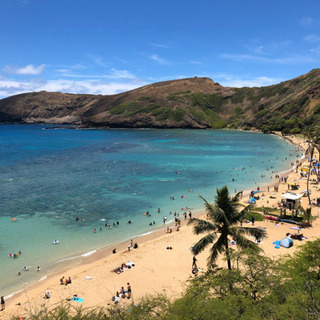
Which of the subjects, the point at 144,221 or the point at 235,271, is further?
the point at 144,221

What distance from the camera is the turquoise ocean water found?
31.2 metres

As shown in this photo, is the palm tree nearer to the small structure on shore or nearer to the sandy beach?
the sandy beach

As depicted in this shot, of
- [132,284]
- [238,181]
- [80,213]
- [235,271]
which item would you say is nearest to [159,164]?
[238,181]

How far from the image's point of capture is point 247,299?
13.9 m

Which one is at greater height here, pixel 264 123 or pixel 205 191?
pixel 264 123

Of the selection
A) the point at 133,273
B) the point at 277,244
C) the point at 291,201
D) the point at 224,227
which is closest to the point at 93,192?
the point at 133,273

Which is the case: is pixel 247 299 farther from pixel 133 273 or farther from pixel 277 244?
pixel 277 244

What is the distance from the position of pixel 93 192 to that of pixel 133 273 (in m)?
27.4

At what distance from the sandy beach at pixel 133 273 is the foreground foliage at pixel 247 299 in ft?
13.4

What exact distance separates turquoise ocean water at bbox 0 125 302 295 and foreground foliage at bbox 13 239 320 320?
15.2 metres

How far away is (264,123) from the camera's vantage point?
171 metres

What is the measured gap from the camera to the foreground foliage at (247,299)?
42.0 feet

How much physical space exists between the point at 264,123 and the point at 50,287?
546ft

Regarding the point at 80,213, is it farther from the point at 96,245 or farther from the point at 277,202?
the point at 277,202
